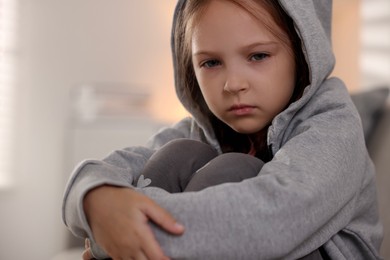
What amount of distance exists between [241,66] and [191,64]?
26cm

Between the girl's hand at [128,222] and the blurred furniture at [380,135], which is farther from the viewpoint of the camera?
the blurred furniture at [380,135]

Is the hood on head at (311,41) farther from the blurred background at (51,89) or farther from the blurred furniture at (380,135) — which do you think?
the blurred background at (51,89)

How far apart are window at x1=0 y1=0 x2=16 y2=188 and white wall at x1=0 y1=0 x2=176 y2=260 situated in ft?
A: 0.15

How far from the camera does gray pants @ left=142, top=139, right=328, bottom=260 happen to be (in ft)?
2.83

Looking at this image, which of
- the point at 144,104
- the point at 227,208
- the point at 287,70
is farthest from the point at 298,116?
the point at 144,104

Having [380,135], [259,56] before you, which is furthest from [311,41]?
[380,135]

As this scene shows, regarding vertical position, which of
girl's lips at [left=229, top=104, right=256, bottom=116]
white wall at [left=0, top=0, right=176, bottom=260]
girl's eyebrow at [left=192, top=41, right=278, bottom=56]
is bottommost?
white wall at [left=0, top=0, right=176, bottom=260]

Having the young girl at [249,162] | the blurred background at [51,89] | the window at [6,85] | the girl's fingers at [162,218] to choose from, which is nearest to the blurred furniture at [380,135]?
the young girl at [249,162]

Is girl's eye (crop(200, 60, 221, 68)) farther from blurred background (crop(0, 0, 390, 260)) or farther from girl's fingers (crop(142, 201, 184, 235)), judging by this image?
blurred background (crop(0, 0, 390, 260))

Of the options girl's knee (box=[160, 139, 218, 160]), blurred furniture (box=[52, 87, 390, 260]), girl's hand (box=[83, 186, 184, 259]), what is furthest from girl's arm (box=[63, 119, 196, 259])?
blurred furniture (box=[52, 87, 390, 260])

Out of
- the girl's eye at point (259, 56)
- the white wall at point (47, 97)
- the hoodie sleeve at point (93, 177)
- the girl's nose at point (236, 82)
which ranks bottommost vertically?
the white wall at point (47, 97)

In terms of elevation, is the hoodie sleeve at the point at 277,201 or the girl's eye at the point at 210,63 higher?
the girl's eye at the point at 210,63

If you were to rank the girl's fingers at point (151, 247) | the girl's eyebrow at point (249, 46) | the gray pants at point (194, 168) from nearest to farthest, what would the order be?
the girl's fingers at point (151, 247) < the gray pants at point (194, 168) < the girl's eyebrow at point (249, 46)

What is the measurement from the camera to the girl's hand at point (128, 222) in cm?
75
